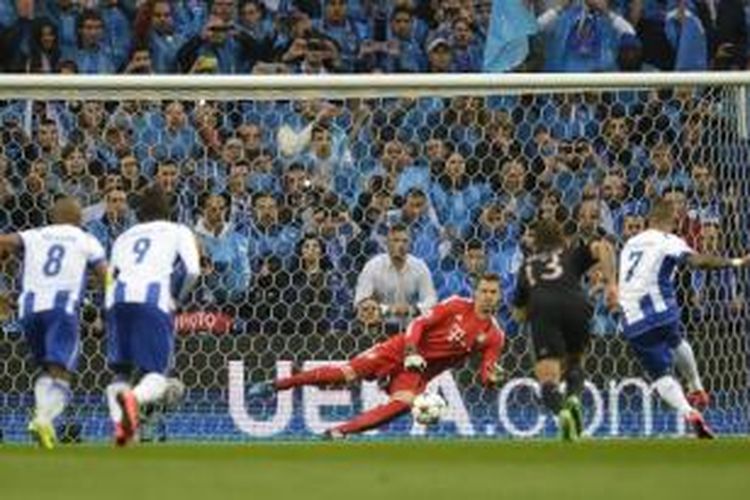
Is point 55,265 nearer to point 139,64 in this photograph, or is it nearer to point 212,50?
point 139,64

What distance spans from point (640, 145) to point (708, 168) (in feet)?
1.54

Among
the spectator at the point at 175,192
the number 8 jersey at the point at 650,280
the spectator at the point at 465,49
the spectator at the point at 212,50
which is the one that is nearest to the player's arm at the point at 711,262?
the number 8 jersey at the point at 650,280

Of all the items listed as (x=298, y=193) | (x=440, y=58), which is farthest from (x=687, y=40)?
(x=298, y=193)

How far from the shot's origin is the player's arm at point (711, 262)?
12.9 metres

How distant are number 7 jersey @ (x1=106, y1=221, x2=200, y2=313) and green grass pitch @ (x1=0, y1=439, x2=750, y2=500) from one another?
4.97 feet

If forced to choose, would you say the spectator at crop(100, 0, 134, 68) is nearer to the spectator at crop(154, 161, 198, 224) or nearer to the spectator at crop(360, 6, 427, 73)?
the spectator at crop(360, 6, 427, 73)

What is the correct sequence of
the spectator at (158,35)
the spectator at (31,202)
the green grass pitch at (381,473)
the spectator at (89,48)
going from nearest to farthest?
the green grass pitch at (381,473) → the spectator at (31,202) → the spectator at (89,48) → the spectator at (158,35)

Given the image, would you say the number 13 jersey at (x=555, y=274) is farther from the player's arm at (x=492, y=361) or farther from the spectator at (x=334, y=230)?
the spectator at (x=334, y=230)

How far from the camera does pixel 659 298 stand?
44.6ft

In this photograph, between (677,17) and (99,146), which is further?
(677,17)

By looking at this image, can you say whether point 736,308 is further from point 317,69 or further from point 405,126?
point 317,69

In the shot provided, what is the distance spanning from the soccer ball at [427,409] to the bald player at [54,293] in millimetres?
2388

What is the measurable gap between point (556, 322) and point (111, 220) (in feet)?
9.28

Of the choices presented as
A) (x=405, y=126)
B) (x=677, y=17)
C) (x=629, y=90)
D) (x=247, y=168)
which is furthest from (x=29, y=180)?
(x=677, y=17)
